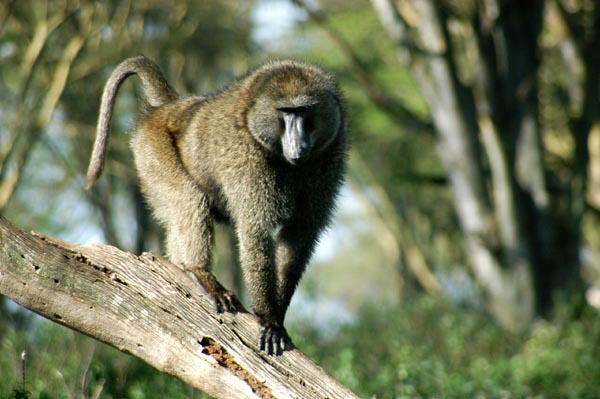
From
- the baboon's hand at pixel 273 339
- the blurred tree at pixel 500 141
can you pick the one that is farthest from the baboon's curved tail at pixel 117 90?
the blurred tree at pixel 500 141

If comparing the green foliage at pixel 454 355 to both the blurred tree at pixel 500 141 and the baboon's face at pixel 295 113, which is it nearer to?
the blurred tree at pixel 500 141

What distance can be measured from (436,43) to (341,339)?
424cm

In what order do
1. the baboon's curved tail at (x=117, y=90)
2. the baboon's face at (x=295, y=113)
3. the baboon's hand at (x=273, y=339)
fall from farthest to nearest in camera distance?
the baboon's curved tail at (x=117, y=90)
the baboon's face at (x=295, y=113)
the baboon's hand at (x=273, y=339)

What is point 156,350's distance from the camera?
433 centimetres

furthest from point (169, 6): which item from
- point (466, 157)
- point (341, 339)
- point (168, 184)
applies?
point (168, 184)

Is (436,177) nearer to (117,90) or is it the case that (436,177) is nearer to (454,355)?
(454,355)

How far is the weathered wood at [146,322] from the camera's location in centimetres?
424

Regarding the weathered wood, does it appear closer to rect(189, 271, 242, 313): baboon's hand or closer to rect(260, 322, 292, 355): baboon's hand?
rect(260, 322, 292, 355): baboon's hand

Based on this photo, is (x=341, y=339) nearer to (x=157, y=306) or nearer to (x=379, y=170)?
(x=157, y=306)

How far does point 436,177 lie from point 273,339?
906 centimetres

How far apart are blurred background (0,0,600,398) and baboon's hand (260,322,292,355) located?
44.8 inches

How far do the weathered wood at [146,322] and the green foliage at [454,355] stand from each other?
127 centimetres

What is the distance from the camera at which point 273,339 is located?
14.9 ft

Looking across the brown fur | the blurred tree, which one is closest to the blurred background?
the blurred tree
